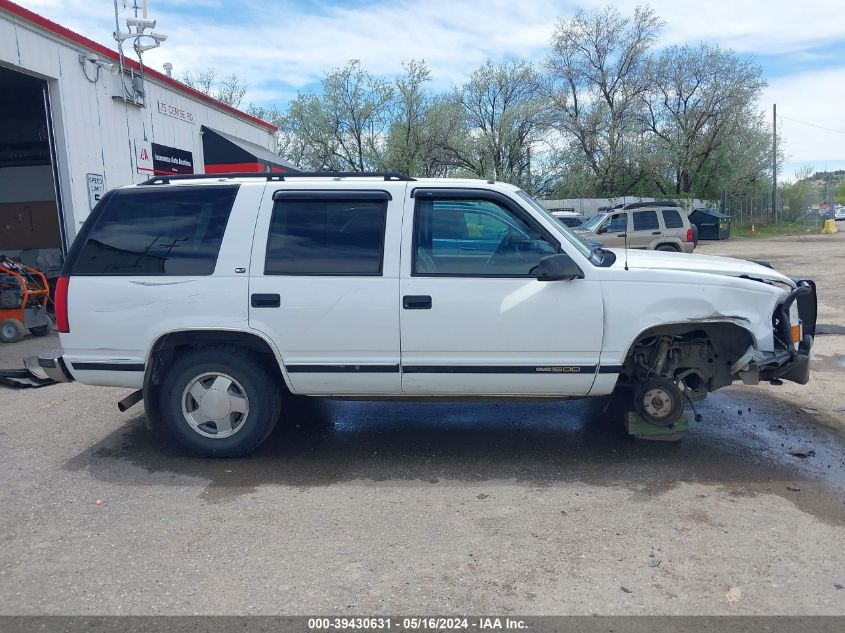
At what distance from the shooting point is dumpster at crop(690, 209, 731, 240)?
3347cm

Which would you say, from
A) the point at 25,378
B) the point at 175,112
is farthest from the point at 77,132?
the point at 25,378

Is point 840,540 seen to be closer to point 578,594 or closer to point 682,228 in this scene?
point 578,594

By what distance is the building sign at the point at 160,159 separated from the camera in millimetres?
13195

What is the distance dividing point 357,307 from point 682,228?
647 inches

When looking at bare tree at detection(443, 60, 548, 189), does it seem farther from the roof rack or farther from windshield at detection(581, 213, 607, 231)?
the roof rack

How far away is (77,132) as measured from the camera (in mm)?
11242

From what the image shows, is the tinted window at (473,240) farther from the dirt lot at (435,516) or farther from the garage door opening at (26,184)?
the garage door opening at (26,184)

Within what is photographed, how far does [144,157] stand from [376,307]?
34.8ft

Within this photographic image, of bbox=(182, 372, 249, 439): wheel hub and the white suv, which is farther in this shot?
bbox=(182, 372, 249, 439): wheel hub

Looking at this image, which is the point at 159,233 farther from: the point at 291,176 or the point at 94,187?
the point at 94,187

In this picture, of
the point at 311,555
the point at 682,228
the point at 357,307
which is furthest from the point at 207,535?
the point at 682,228

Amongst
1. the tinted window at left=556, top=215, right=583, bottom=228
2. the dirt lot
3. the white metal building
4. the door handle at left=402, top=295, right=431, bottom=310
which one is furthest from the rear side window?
the door handle at left=402, top=295, right=431, bottom=310

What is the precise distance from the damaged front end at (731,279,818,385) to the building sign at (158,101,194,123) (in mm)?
12856

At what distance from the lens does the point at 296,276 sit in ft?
15.4
